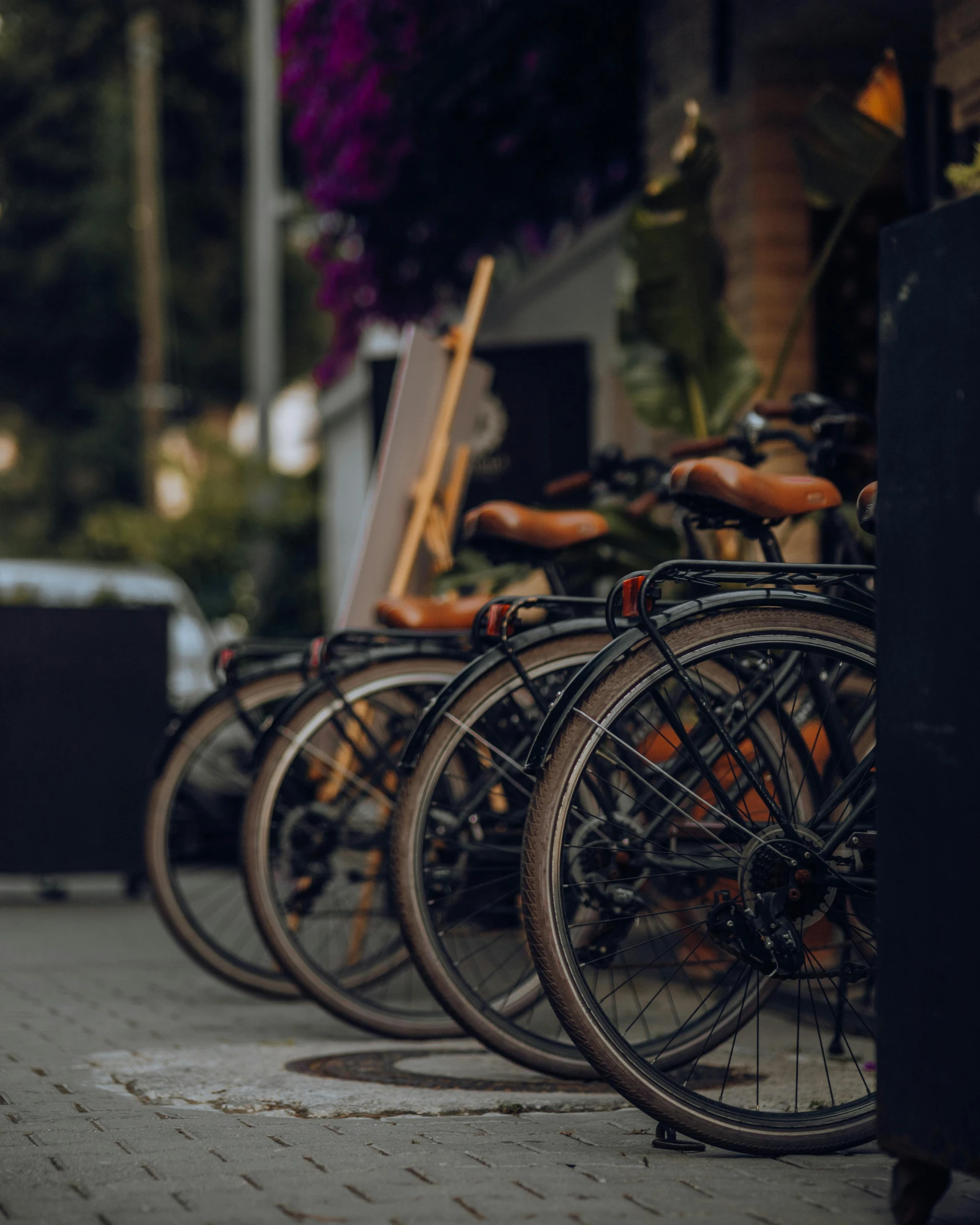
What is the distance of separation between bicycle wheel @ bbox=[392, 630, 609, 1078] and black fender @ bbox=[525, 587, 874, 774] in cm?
40

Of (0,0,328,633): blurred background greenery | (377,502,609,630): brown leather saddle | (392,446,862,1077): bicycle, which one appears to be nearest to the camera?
(392,446,862,1077): bicycle

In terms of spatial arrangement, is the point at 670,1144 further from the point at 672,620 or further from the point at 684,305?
the point at 684,305

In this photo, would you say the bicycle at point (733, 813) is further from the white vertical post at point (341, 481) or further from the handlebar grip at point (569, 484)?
the white vertical post at point (341, 481)

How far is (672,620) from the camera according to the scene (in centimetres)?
374

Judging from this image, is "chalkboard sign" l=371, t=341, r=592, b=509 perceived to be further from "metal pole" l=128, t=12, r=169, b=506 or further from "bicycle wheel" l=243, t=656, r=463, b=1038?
"metal pole" l=128, t=12, r=169, b=506

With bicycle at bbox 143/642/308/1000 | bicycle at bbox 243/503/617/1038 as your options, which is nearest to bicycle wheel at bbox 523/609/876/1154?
bicycle at bbox 243/503/617/1038

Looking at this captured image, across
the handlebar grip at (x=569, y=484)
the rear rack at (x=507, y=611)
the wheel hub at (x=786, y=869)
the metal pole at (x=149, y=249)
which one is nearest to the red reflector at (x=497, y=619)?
the rear rack at (x=507, y=611)

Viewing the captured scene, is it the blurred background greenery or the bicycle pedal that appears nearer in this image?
the bicycle pedal

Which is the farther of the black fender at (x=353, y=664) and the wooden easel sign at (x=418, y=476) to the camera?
the wooden easel sign at (x=418, y=476)

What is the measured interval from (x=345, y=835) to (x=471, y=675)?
1378 mm

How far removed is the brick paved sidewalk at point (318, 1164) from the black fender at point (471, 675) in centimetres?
84

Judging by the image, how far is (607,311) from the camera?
9.66 meters

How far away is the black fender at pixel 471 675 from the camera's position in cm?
445

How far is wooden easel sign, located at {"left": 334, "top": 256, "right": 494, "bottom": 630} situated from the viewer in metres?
6.48
